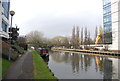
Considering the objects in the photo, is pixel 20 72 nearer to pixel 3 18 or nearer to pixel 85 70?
pixel 85 70

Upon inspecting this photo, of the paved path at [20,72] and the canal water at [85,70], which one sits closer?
the paved path at [20,72]

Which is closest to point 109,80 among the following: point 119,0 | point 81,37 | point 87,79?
point 87,79

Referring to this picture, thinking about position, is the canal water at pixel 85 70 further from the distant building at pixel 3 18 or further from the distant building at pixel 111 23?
the distant building at pixel 111 23

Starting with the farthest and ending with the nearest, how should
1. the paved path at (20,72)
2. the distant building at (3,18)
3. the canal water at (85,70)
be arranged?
the distant building at (3,18)
the canal water at (85,70)
the paved path at (20,72)

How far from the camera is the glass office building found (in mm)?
58369

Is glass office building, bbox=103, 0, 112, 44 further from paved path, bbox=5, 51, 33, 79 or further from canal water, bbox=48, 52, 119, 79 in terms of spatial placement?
paved path, bbox=5, 51, 33, 79

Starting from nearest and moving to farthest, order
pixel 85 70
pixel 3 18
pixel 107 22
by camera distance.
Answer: pixel 85 70 → pixel 3 18 → pixel 107 22

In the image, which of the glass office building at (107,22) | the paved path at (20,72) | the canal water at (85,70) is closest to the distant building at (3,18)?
the canal water at (85,70)

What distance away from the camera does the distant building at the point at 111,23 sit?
177ft

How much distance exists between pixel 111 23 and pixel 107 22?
2865 mm

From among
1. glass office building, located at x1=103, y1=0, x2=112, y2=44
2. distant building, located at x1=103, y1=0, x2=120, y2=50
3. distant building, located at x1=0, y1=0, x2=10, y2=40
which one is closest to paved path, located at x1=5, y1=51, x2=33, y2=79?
distant building, located at x1=0, y1=0, x2=10, y2=40

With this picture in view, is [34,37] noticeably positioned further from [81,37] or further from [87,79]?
[87,79]

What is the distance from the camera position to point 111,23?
57.4 metres

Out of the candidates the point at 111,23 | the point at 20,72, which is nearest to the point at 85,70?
the point at 20,72
